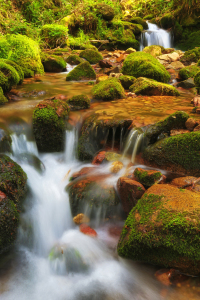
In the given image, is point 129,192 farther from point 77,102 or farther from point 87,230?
point 77,102

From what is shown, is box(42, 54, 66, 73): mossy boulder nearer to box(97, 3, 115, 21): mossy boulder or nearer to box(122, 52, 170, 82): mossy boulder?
box(122, 52, 170, 82): mossy boulder

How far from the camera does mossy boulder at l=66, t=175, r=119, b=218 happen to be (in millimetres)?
3670

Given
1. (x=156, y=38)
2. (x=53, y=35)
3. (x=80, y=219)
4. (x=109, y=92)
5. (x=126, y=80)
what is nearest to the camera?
(x=80, y=219)

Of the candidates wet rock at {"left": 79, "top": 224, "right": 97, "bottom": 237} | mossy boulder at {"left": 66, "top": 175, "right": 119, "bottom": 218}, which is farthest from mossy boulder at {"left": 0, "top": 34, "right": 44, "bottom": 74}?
wet rock at {"left": 79, "top": 224, "right": 97, "bottom": 237}

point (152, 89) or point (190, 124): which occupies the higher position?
point (152, 89)

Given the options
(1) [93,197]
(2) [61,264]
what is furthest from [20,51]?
(2) [61,264]

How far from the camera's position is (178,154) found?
406 centimetres

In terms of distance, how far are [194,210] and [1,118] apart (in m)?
4.46

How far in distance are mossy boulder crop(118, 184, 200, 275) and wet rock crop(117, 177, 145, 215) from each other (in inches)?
13.0

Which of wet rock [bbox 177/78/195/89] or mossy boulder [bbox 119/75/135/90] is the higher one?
mossy boulder [bbox 119/75/135/90]

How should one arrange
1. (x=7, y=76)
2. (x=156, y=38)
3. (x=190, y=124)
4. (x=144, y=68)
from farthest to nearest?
(x=156, y=38)
(x=144, y=68)
(x=7, y=76)
(x=190, y=124)

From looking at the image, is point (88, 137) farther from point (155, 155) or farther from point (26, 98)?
point (26, 98)

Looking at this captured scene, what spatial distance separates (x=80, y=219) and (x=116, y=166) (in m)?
1.24

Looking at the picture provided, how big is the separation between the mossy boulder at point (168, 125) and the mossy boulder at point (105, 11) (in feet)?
56.9
